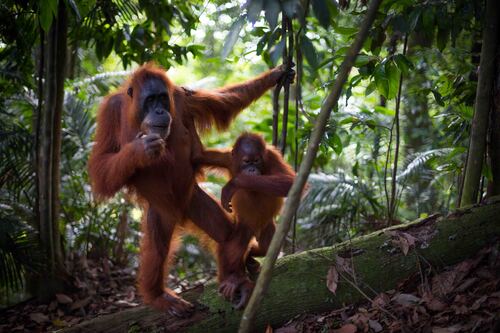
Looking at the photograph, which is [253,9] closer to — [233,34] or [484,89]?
[233,34]

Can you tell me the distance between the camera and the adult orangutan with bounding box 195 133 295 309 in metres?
3.53

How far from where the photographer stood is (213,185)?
702 cm

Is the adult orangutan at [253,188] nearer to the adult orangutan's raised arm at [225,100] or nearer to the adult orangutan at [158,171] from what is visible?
the adult orangutan at [158,171]

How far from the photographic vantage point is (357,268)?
10.2ft

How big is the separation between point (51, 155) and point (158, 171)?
60.3 inches

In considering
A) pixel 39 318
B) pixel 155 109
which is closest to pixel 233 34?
pixel 155 109

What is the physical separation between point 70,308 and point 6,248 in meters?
0.88

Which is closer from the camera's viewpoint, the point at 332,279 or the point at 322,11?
the point at 322,11

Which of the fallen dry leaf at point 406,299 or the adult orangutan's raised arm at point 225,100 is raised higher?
the adult orangutan's raised arm at point 225,100

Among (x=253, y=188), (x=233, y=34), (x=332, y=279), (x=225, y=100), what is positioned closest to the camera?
(x=233, y=34)

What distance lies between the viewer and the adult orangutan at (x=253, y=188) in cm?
353

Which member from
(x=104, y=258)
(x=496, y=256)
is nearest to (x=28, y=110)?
(x=104, y=258)

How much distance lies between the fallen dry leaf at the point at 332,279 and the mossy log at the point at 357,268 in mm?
45

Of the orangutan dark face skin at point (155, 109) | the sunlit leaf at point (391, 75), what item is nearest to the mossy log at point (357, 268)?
the sunlit leaf at point (391, 75)
